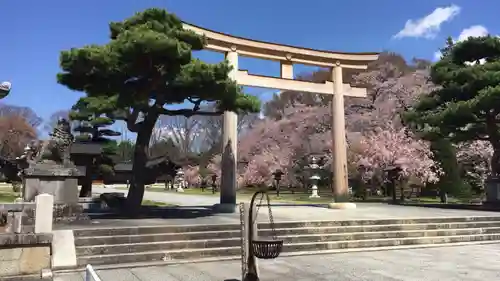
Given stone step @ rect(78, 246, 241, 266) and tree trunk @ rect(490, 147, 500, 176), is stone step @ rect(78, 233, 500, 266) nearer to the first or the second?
stone step @ rect(78, 246, 241, 266)

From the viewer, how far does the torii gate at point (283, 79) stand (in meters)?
15.0

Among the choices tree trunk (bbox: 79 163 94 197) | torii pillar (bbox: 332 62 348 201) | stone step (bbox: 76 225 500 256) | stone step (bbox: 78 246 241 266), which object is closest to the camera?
stone step (bbox: 78 246 241 266)

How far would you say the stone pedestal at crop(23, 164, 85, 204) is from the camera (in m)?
10.7

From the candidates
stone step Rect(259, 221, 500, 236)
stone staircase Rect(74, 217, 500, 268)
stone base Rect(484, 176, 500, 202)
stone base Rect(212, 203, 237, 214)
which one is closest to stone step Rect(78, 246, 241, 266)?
stone staircase Rect(74, 217, 500, 268)

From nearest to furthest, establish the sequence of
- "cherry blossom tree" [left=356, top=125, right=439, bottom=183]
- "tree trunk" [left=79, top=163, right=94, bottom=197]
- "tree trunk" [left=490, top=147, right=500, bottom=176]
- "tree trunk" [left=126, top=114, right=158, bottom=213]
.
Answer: "tree trunk" [left=126, top=114, right=158, bottom=213] → "tree trunk" [left=490, top=147, right=500, bottom=176] → "tree trunk" [left=79, top=163, right=94, bottom=197] → "cherry blossom tree" [left=356, top=125, right=439, bottom=183]

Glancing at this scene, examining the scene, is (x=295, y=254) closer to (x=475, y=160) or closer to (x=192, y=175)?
(x=475, y=160)

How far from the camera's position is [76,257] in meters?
8.12

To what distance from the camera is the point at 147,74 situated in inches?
464

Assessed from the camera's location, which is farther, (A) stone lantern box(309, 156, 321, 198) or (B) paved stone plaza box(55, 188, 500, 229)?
(A) stone lantern box(309, 156, 321, 198)

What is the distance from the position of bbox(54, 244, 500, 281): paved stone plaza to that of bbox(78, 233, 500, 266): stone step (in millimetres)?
589

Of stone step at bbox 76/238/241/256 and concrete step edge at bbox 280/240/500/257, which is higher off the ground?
stone step at bbox 76/238/241/256

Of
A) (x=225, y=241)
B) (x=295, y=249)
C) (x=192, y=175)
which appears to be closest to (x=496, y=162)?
(x=295, y=249)

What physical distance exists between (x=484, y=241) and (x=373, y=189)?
65.4 ft

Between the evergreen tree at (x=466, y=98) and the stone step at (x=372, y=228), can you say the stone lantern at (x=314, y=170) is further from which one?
the stone step at (x=372, y=228)
